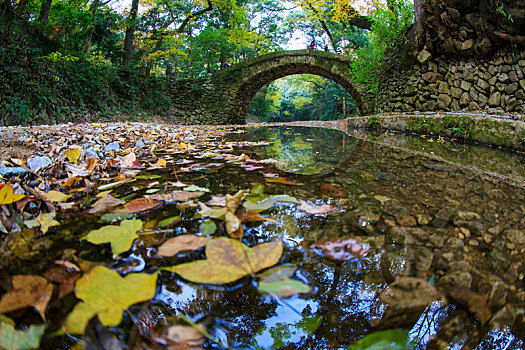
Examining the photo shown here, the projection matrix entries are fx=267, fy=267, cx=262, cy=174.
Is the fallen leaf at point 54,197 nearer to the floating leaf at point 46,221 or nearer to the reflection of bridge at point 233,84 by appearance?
the floating leaf at point 46,221

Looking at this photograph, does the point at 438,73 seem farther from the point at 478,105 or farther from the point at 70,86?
the point at 70,86

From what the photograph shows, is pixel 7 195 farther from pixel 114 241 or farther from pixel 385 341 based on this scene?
pixel 385 341

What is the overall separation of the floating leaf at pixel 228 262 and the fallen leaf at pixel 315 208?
26 cm

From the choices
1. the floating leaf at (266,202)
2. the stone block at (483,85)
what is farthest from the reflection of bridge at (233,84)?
the floating leaf at (266,202)

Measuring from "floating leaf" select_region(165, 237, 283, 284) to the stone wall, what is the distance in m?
4.84

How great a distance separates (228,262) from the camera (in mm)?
511

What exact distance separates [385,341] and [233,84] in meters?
12.5

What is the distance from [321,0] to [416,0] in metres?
7.17

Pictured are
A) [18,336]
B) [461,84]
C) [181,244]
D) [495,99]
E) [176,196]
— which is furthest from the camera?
[461,84]

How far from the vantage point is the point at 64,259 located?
0.53 metres

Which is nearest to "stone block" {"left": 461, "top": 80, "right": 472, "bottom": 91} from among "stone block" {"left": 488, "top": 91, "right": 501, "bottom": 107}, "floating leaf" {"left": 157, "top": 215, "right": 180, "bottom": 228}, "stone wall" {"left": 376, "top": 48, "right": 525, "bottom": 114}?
"stone wall" {"left": 376, "top": 48, "right": 525, "bottom": 114}

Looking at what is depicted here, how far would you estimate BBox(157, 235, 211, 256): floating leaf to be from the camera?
0.57 meters

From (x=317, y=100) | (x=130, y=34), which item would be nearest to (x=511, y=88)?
(x=130, y=34)

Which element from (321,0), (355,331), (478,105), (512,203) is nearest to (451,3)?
(478,105)
